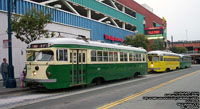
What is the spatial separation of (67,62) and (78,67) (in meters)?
0.91

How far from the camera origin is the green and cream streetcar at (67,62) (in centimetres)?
1097

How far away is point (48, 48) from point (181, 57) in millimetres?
31992

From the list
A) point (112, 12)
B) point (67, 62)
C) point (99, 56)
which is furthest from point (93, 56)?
point (112, 12)

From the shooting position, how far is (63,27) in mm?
22938

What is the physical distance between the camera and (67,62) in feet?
38.1

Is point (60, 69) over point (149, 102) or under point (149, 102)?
over

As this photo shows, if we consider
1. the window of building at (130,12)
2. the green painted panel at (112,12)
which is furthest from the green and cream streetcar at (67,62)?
the window of building at (130,12)

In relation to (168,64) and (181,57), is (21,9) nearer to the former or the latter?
(168,64)

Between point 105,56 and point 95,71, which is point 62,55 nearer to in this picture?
point 95,71

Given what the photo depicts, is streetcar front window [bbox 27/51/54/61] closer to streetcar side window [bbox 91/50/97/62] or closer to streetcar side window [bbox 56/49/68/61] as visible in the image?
streetcar side window [bbox 56/49/68/61]

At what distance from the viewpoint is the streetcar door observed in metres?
11.9

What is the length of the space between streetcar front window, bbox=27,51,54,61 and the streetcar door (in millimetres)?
1260

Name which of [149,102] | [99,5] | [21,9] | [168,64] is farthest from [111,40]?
[149,102]

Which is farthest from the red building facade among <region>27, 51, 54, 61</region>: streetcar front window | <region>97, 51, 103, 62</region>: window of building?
<region>27, 51, 54, 61</region>: streetcar front window
